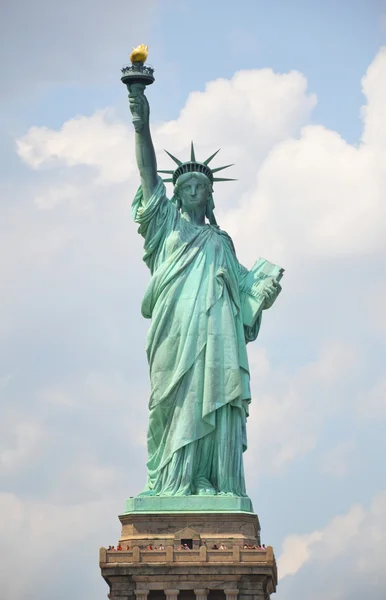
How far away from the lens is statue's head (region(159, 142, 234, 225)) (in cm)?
5488

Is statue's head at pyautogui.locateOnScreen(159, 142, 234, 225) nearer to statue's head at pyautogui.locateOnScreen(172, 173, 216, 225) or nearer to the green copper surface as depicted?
statue's head at pyautogui.locateOnScreen(172, 173, 216, 225)

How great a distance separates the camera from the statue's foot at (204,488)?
52031 mm

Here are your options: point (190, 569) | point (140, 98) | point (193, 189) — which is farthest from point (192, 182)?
point (190, 569)

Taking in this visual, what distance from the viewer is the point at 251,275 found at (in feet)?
180

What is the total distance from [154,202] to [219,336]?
3.76 meters

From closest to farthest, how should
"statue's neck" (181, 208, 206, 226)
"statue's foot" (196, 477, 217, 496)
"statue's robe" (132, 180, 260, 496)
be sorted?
"statue's foot" (196, 477, 217, 496), "statue's robe" (132, 180, 260, 496), "statue's neck" (181, 208, 206, 226)

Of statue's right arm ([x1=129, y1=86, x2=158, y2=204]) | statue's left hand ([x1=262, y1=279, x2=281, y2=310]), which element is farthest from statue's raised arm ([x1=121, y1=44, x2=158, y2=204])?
statue's left hand ([x1=262, y1=279, x2=281, y2=310])

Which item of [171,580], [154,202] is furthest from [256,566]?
[154,202]

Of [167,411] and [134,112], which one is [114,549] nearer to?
[167,411]

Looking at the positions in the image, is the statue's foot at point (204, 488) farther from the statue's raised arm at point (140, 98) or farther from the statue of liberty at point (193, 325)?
the statue's raised arm at point (140, 98)

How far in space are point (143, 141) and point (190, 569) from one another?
10609 millimetres

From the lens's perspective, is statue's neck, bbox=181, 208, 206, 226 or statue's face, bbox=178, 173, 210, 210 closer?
statue's face, bbox=178, 173, 210, 210

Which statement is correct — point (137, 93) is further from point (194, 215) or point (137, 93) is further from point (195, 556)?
point (195, 556)

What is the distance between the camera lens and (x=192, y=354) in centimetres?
5309
